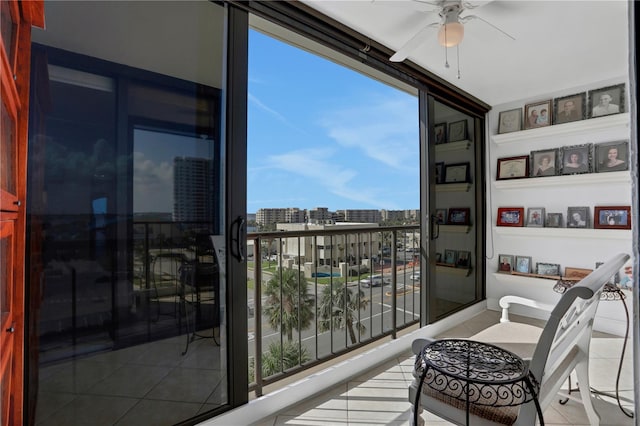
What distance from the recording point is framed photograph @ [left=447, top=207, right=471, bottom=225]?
323 centimetres

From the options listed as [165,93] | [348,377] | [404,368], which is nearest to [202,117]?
[165,93]

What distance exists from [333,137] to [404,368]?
1953mm

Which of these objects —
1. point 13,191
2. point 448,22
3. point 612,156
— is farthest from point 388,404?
point 612,156

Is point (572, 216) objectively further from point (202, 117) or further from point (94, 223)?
point (94, 223)

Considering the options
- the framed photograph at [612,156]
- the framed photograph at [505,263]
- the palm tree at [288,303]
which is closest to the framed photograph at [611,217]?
A: the framed photograph at [612,156]

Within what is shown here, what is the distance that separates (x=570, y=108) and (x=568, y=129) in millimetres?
234

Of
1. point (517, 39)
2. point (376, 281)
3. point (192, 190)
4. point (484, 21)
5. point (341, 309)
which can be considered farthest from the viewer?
point (376, 281)

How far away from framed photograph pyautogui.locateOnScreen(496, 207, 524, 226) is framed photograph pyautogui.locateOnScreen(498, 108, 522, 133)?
0.90 metres

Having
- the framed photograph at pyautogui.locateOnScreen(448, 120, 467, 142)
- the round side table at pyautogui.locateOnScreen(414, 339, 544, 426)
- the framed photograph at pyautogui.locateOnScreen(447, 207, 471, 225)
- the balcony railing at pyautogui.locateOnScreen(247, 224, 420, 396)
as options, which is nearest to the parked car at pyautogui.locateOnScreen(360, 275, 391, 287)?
the balcony railing at pyautogui.locateOnScreen(247, 224, 420, 396)

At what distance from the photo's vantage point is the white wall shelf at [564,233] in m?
2.79

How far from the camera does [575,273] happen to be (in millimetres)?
3082

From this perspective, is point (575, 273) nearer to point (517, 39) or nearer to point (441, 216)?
point (441, 216)

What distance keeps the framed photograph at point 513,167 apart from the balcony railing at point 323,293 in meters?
1.47

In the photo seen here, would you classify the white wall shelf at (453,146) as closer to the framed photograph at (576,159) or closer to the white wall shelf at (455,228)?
the white wall shelf at (455,228)
